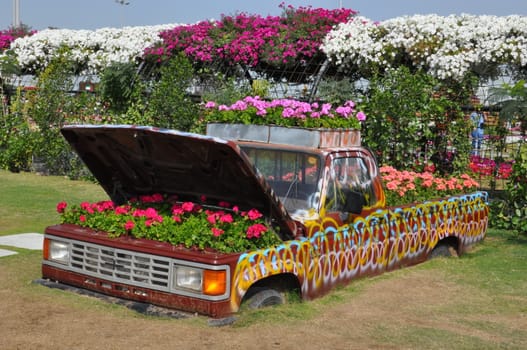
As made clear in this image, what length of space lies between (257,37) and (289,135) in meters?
8.54

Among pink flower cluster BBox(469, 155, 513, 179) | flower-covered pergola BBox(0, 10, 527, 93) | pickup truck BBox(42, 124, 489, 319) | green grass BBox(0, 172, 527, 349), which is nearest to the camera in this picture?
pickup truck BBox(42, 124, 489, 319)

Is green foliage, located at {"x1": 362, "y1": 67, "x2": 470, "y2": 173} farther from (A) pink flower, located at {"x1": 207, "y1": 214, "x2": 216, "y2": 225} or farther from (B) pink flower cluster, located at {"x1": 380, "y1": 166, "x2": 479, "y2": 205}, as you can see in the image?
(A) pink flower, located at {"x1": 207, "y1": 214, "x2": 216, "y2": 225}

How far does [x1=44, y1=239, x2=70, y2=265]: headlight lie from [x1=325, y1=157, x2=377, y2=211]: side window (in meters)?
2.36

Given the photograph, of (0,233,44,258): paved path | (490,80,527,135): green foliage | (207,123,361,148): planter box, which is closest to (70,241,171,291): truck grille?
(207,123,361,148): planter box

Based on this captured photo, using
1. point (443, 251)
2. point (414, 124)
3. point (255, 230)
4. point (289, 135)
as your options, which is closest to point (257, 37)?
point (414, 124)

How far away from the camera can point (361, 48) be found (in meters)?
13.9

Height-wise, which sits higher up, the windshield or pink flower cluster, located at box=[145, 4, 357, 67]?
pink flower cluster, located at box=[145, 4, 357, 67]

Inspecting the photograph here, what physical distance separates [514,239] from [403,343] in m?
5.56

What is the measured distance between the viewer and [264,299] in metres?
6.05

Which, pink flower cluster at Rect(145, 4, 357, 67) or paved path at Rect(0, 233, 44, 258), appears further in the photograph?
pink flower cluster at Rect(145, 4, 357, 67)

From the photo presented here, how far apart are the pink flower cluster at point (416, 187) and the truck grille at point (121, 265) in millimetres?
3376

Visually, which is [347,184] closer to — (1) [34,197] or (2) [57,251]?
(2) [57,251]

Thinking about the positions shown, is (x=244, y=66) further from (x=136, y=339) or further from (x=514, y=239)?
(x=136, y=339)

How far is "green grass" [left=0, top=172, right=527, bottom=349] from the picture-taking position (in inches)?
228
